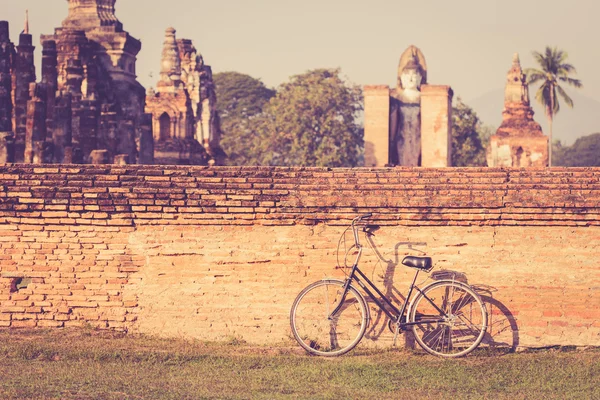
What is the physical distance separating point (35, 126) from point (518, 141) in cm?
1904

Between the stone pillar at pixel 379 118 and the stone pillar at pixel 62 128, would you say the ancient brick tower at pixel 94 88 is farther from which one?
the stone pillar at pixel 379 118

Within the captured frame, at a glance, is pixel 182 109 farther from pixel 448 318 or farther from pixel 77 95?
pixel 448 318

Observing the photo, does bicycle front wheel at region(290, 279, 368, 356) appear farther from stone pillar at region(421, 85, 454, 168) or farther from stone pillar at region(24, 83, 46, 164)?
stone pillar at region(421, 85, 454, 168)

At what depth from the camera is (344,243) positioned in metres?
11.1

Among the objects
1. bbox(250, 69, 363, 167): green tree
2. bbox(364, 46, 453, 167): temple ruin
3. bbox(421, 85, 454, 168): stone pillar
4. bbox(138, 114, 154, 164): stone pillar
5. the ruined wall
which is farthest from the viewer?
bbox(250, 69, 363, 167): green tree

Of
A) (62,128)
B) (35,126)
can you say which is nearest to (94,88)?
(62,128)

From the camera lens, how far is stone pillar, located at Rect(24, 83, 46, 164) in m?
24.1

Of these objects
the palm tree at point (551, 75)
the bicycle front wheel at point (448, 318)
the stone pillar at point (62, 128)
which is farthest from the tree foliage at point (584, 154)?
the bicycle front wheel at point (448, 318)

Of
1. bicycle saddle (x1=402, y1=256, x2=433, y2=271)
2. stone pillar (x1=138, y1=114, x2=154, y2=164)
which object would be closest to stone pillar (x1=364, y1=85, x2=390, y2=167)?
stone pillar (x1=138, y1=114, x2=154, y2=164)

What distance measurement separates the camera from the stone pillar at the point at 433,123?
25.4 metres

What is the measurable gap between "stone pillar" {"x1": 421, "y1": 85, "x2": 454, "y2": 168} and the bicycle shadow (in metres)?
14.3

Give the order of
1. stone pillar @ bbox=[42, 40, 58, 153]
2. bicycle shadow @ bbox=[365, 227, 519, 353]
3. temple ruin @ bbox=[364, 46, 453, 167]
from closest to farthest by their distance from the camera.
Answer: bicycle shadow @ bbox=[365, 227, 519, 353], temple ruin @ bbox=[364, 46, 453, 167], stone pillar @ bbox=[42, 40, 58, 153]

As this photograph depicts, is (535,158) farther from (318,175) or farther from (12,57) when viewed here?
(318,175)

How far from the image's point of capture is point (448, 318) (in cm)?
1070
